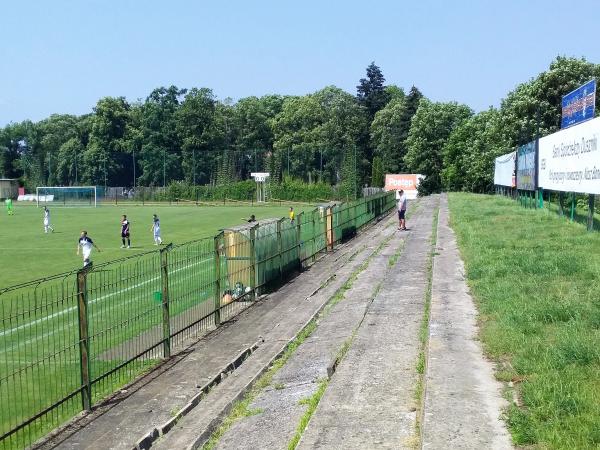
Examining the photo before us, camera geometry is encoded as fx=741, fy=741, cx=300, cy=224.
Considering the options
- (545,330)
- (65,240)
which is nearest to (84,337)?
(545,330)

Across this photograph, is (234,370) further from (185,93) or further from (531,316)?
(185,93)

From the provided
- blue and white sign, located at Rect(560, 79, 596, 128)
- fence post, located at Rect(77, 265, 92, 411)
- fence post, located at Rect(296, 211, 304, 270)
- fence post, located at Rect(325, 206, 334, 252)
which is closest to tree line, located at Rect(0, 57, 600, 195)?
blue and white sign, located at Rect(560, 79, 596, 128)

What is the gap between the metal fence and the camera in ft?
28.8

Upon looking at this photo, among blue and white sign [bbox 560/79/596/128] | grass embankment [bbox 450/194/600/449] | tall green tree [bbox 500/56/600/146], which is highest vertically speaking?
tall green tree [bbox 500/56/600/146]

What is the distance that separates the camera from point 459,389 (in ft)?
23.0

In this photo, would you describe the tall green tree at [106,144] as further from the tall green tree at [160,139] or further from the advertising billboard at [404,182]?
the advertising billboard at [404,182]

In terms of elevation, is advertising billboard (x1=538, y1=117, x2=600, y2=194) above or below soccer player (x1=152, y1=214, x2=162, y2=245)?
above

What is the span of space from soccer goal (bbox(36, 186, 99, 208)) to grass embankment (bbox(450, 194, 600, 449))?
84.4m

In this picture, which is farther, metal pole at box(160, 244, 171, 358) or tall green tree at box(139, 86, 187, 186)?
tall green tree at box(139, 86, 187, 186)

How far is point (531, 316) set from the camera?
380 inches

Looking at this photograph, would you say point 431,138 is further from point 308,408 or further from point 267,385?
point 308,408

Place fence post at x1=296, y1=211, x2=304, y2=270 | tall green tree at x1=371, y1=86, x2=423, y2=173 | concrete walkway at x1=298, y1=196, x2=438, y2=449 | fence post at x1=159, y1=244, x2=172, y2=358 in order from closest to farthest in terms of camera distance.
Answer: concrete walkway at x1=298, y1=196, x2=438, y2=449 < fence post at x1=159, y1=244, x2=172, y2=358 < fence post at x1=296, y1=211, x2=304, y2=270 < tall green tree at x1=371, y1=86, x2=423, y2=173

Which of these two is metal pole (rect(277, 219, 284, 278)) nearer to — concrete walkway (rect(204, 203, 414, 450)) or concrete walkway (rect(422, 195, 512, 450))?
concrete walkway (rect(204, 203, 414, 450))

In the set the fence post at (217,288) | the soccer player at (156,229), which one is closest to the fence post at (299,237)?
the fence post at (217,288)
